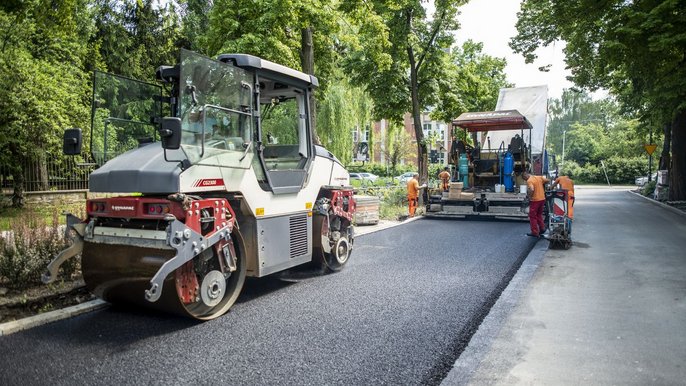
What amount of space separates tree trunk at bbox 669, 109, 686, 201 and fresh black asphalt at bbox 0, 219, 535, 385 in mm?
17725

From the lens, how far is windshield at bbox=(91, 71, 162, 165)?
18.6 ft

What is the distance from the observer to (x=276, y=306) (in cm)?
577

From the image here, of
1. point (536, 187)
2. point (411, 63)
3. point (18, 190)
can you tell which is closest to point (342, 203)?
point (536, 187)

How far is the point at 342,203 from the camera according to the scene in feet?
25.8

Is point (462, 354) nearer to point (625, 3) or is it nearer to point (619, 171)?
point (625, 3)

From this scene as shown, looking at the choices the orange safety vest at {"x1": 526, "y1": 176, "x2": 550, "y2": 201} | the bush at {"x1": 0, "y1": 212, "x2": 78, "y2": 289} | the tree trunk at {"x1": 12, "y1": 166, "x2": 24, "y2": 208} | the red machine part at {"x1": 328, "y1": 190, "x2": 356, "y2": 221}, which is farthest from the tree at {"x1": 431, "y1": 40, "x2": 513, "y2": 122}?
the bush at {"x1": 0, "y1": 212, "x2": 78, "y2": 289}

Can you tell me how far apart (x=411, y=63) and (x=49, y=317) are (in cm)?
1734

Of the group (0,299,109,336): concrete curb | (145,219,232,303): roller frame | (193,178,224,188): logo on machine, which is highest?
(193,178,224,188): logo on machine

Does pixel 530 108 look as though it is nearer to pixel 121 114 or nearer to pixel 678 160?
pixel 678 160

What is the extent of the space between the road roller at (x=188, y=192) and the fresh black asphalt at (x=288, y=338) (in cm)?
37

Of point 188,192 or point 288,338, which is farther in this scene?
point 188,192

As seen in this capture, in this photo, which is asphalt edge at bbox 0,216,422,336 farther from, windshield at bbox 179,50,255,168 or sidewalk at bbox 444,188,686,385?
sidewalk at bbox 444,188,686,385

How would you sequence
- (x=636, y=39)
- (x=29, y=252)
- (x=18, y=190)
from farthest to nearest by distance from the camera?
1. (x=18, y=190)
2. (x=636, y=39)
3. (x=29, y=252)

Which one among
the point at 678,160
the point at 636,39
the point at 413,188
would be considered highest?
the point at 636,39
